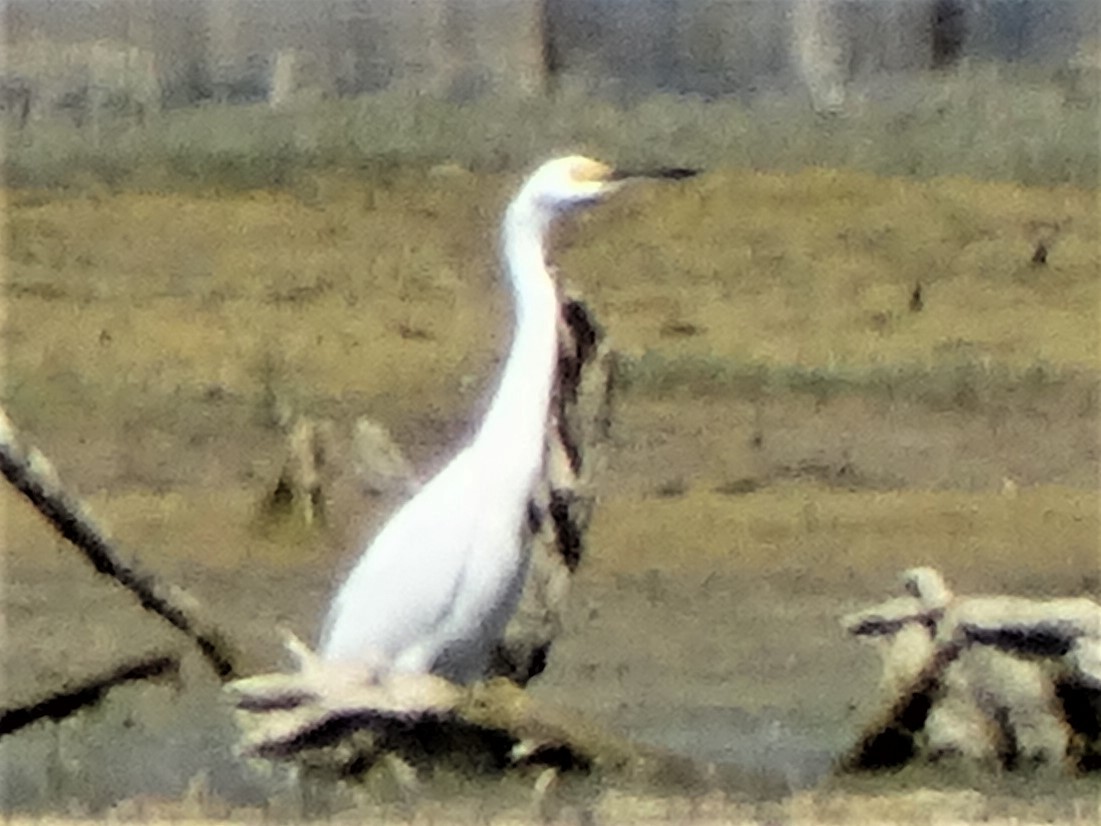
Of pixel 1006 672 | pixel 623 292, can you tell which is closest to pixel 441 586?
pixel 623 292

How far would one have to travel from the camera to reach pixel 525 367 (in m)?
1.69

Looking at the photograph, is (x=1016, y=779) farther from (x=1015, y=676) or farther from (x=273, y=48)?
(x=273, y=48)

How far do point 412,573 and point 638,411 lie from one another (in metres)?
0.21

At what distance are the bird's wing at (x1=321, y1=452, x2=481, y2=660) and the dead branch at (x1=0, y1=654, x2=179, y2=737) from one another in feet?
0.39

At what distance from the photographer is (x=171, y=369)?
1.80m

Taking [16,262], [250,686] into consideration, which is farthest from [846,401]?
[16,262]

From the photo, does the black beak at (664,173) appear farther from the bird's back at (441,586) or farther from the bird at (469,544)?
the bird's back at (441,586)

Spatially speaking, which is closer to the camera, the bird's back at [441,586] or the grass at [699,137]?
the bird's back at [441,586]

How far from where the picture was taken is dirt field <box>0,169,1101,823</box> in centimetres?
175

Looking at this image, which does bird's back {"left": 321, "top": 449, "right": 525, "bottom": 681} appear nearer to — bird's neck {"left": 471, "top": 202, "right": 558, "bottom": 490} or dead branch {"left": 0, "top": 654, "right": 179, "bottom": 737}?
bird's neck {"left": 471, "top": 202, "right": 558, "bottom": 490}

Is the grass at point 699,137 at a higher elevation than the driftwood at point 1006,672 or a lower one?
higher

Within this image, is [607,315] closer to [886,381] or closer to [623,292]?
[623,292]

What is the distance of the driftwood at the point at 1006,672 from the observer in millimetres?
1725

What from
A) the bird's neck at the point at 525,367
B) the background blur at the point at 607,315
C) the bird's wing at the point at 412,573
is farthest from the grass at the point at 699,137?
the bird's wing at the point at 412,573
